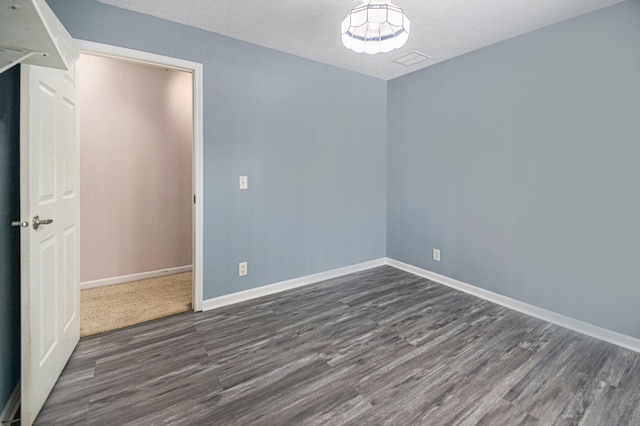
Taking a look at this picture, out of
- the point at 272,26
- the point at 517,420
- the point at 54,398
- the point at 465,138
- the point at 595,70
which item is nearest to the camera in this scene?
the point at 517,420

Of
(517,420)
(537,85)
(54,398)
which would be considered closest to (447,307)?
(517,420)

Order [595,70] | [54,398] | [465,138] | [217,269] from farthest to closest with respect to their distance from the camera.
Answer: [465,138] < [217,269] < [595,70] < [54,398]

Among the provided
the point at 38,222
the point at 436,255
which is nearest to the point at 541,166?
the point at 436,255

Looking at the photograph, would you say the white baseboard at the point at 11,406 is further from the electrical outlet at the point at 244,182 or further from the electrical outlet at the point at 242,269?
the electrical outlet at the point at 244,182

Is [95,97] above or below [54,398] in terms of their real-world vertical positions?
above

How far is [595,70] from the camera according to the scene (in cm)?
232

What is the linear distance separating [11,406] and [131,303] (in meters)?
1.38

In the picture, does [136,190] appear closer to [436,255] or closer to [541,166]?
[436,255]

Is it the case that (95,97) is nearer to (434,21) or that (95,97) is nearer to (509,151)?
(434,21)

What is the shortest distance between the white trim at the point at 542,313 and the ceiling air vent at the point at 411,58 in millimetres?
2394

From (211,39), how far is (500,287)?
140 inches

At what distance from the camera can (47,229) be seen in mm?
1638

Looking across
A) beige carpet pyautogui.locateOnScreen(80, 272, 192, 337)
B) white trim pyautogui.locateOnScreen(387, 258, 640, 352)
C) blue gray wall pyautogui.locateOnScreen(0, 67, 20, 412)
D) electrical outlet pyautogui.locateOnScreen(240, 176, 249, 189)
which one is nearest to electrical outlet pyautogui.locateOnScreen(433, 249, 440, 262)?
white trim pyautogui.locateOnScreen(387, 258, 640, 352)

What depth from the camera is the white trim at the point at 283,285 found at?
2.85 m
